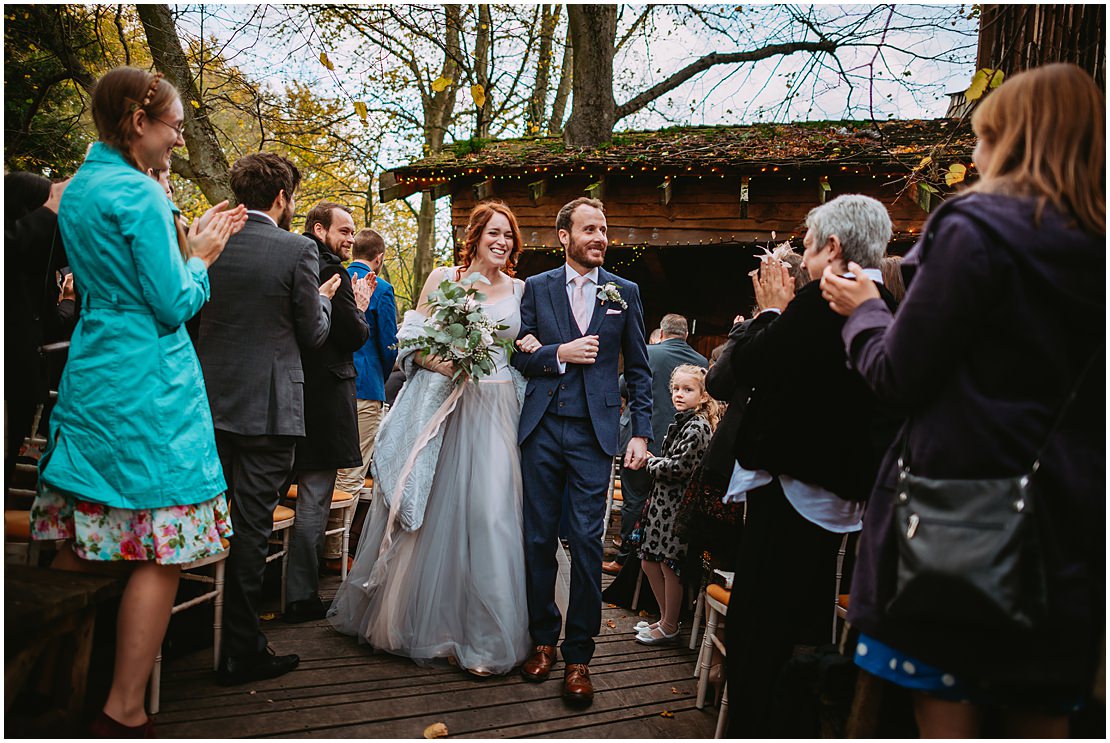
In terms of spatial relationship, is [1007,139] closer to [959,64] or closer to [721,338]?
[959,64]

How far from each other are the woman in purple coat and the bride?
224 centimetres

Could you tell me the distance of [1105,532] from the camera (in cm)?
163

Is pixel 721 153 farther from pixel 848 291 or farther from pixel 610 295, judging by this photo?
pixel 848 291

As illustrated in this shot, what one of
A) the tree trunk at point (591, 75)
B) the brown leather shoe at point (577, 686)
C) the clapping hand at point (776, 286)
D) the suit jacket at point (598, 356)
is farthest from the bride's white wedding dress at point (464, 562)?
the tree trunk at point (591, 75)

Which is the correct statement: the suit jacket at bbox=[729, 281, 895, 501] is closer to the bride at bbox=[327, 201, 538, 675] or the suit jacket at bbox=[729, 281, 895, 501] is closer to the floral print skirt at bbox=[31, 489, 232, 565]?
the bride at bbox=[327, 201, 538, 675]

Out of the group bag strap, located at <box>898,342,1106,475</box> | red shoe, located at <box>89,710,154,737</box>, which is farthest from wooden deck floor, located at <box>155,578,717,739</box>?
bag strap, located at <box>898,342,1106,475</box>

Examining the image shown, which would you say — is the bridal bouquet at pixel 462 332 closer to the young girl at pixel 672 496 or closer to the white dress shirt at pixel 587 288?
the white dress shirt at pixel 587 288

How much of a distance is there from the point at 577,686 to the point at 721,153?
6303 mm

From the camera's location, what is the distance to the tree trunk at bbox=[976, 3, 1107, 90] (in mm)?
2980

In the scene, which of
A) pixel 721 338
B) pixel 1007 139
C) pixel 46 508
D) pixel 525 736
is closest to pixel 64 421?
pixel 46 508

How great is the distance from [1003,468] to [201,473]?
96.4 inches

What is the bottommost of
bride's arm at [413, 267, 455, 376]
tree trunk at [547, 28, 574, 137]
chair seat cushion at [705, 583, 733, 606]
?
chair seat cushion at [705, 583, 733, 606]

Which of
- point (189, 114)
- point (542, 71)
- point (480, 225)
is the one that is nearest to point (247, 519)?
point (480, 225)

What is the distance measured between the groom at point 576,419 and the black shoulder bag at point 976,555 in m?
2.00
